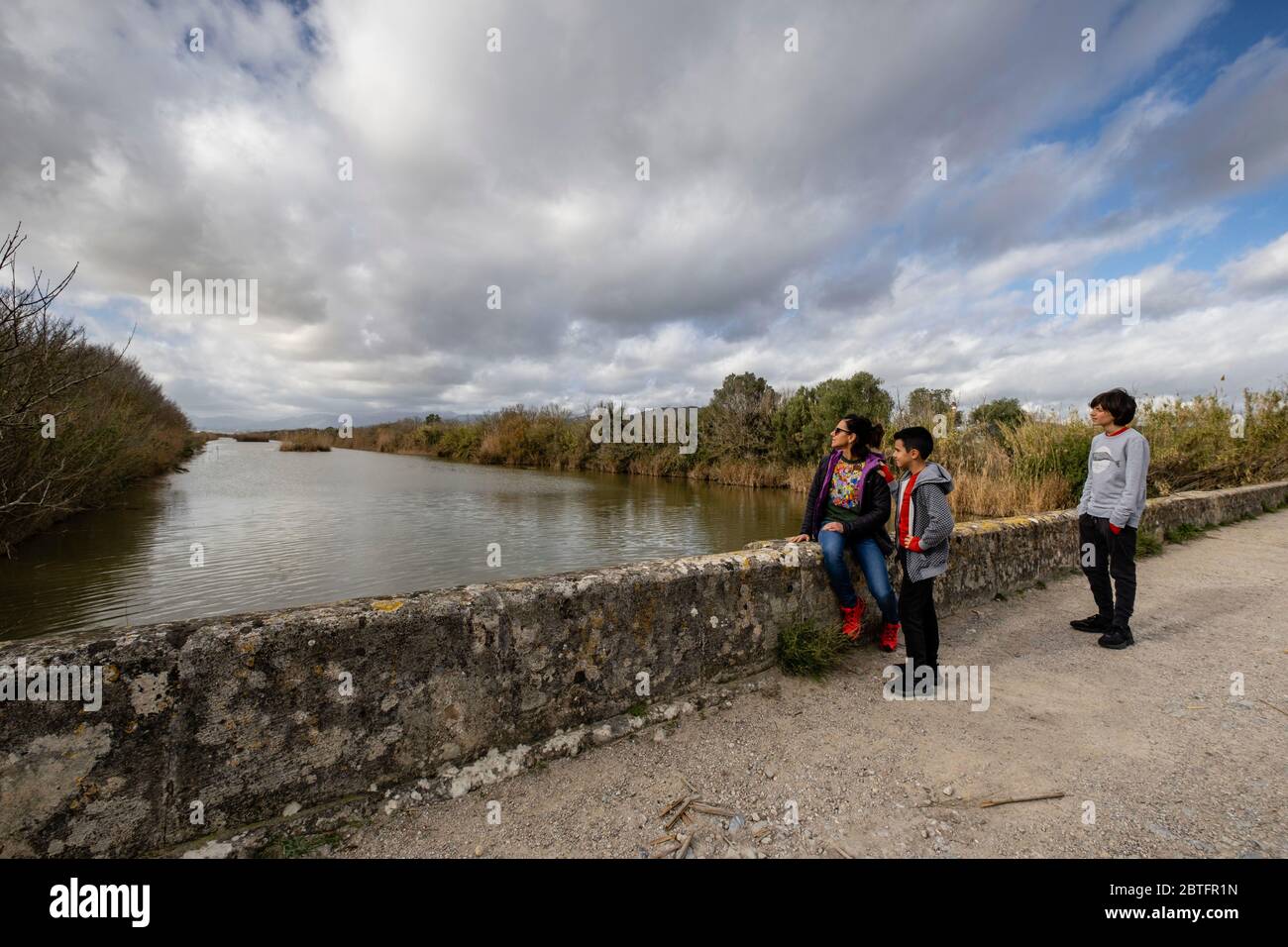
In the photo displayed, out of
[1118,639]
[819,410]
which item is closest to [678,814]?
[1118,639]

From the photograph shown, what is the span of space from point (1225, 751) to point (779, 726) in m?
2.11

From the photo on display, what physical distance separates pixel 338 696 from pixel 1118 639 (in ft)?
16.8

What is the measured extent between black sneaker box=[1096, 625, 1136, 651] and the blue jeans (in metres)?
1.68

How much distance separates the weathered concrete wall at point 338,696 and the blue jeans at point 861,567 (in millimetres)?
687

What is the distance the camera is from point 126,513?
46.3 ft

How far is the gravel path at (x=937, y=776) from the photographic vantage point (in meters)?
2.04

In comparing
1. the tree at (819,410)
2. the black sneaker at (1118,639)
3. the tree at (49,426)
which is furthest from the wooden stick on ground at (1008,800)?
the tree at (819,410)
